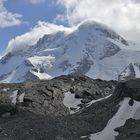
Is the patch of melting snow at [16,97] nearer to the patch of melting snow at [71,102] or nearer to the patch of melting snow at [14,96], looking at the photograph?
the patch of melting snow at [14,96]

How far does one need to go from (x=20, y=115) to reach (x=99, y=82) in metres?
37.9

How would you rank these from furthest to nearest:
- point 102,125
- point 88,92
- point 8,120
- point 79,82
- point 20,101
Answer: point 79,82 < point 88,92 < point 20,101 < point 8,120 < point 102,125

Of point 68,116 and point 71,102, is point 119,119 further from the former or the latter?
point 71,102

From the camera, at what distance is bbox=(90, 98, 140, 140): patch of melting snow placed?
65500 millimetres

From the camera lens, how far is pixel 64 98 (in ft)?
321

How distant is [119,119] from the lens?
228 ft

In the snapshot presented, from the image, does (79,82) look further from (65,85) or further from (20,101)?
(20,101)

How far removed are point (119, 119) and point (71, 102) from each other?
2725cm

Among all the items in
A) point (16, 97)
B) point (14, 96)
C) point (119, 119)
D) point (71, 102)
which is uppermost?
point (14, 96)

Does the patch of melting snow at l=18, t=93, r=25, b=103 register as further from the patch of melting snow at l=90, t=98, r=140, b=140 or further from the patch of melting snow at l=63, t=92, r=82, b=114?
the patch of melting snow at l=90, t=98, r=140, b=140

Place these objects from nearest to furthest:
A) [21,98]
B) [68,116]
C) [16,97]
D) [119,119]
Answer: [119,119] < [68,116] < [21,98] < [16,97]

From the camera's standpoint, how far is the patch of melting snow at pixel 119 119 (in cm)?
6550

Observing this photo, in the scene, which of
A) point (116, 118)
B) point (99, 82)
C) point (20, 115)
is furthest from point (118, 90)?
point (99, 82)

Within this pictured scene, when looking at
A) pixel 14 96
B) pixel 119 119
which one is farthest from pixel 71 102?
pixel 119 119
